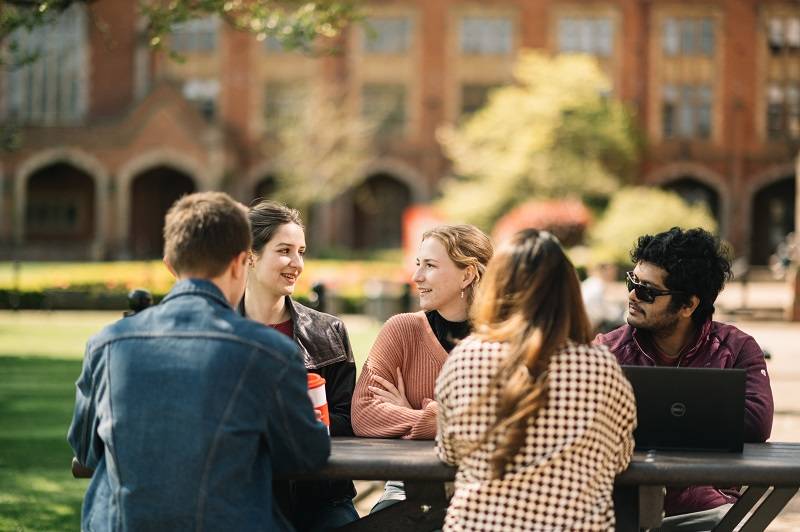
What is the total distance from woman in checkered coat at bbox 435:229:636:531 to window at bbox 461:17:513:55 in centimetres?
3591

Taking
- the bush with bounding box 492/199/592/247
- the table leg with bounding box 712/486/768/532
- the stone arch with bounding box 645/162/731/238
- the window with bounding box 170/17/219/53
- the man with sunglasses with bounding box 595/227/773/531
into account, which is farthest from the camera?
the window with bounding box 170/17/219/53

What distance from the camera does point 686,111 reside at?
1471 inches

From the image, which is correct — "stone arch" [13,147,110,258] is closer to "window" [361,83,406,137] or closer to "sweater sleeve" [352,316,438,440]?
"window" [361,83,406,137]

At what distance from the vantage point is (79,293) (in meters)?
21.9

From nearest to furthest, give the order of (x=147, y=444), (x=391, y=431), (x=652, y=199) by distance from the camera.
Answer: (x=147, y=444), (x=391, y=431), (x=652, y=199)

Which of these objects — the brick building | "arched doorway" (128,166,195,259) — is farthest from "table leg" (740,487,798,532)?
"arched doorway" (128,166,195,259)

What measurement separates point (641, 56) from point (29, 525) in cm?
3501

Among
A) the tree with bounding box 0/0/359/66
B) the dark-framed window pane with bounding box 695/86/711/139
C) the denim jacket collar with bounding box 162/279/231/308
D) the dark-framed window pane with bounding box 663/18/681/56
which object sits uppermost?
the dark-framed window pane with bounding box 663/18/681/56

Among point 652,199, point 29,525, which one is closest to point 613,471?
point 29,525

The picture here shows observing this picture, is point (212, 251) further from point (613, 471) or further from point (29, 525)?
point (29, 525)

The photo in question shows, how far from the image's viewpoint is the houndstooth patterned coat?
2.62 metres

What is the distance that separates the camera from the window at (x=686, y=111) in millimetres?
37375

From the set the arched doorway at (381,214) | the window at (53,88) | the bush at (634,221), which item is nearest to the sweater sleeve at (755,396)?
the bush at (634,221)

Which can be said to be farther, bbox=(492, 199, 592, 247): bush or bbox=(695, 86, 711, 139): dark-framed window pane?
bbox=(695, 86, 711, 139): dark-framed window pane
